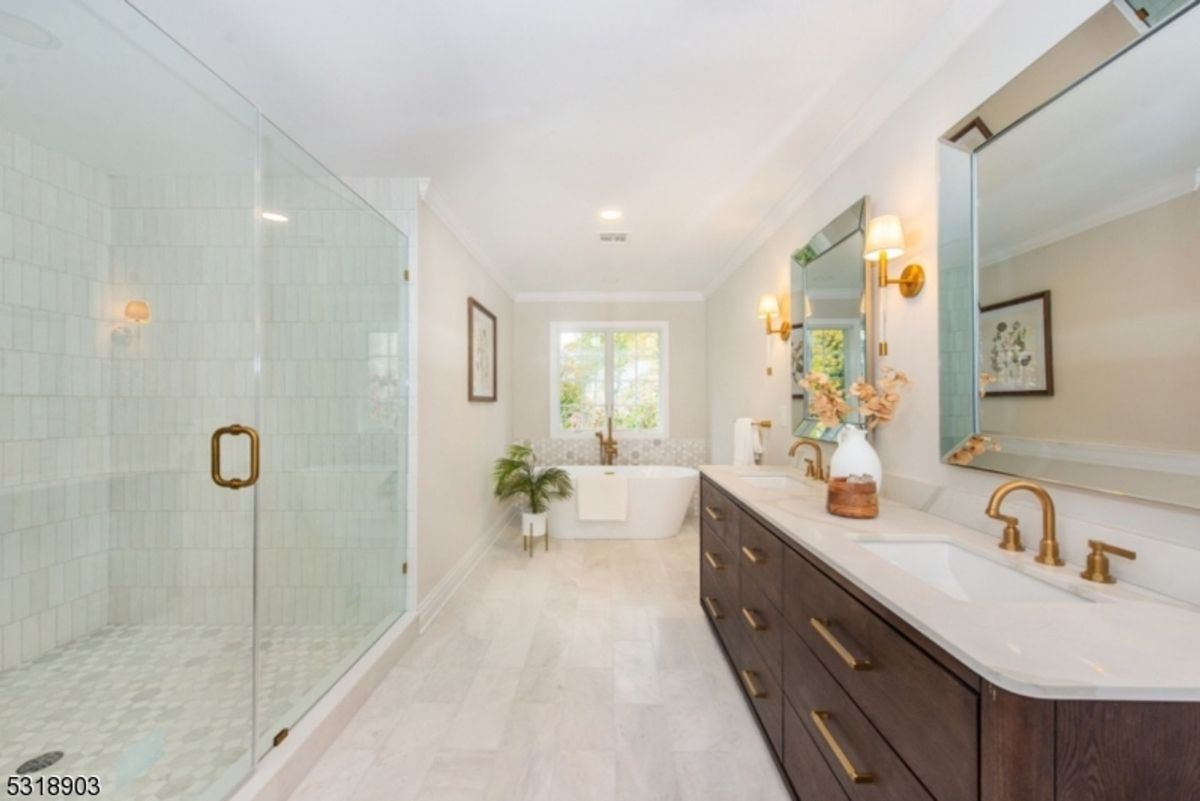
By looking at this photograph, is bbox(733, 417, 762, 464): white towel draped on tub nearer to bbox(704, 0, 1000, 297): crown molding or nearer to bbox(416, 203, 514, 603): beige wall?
bbox(704, 0, 1000, 297): crown molding

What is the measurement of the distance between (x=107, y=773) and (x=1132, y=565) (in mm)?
2783

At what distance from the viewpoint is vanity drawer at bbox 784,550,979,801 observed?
2.30ft

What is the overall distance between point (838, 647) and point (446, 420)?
2.52 metres

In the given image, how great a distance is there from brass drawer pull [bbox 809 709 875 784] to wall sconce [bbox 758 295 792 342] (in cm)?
204

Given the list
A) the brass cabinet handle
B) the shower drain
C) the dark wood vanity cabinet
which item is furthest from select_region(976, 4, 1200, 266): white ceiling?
the shower drain

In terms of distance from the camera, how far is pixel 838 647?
1.06 meters

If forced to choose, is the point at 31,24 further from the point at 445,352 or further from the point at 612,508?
the point at 612,508

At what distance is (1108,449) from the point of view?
970 millimetres

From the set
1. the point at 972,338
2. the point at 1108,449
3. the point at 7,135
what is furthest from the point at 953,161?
the point at 7,135

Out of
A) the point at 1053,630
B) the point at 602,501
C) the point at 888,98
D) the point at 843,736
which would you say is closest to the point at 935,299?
Answer: the point at 888,98

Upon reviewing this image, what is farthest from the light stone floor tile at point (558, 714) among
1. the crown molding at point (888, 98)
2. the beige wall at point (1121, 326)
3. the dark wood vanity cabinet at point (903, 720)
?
the crown molding at point (888, 98)

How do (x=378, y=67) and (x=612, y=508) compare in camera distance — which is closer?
(x=378, y=67)

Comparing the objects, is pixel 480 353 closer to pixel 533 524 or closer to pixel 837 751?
pixel 533 524

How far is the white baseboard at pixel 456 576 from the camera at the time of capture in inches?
100
